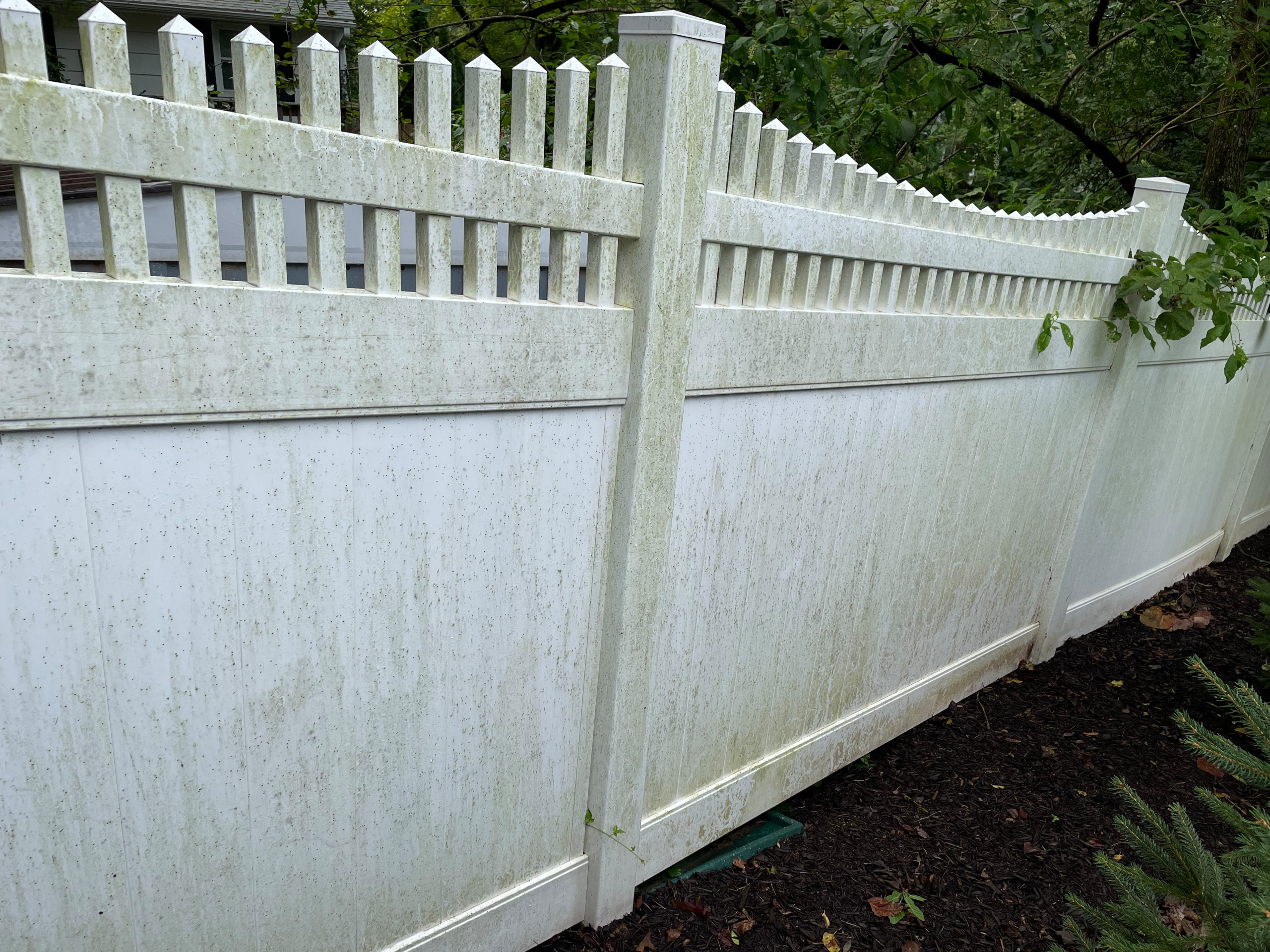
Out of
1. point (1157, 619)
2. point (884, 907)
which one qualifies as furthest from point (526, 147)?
point (1157, 619)

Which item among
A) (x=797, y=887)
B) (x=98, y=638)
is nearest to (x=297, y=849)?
(x=98, y=638)

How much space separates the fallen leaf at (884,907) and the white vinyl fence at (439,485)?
1.61 ft

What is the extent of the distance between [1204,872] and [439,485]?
5.89 feet

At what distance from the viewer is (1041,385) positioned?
4027mm

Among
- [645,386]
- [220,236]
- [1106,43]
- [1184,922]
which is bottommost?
[1184,922]

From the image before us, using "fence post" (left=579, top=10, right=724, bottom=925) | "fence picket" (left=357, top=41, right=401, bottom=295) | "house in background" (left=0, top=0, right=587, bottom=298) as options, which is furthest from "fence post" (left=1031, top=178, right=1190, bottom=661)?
"fence picket" (left=357, top=41, right=401, bottom=295)

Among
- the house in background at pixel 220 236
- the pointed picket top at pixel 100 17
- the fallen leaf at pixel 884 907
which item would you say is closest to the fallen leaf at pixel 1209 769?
the fallen leaf at pixel 884 907

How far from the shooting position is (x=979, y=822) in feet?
11.8

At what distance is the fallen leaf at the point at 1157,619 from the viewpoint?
224 inches

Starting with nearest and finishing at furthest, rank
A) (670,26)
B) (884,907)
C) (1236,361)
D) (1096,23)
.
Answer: (670,26), (884,907), (1236,361), (1096,23)

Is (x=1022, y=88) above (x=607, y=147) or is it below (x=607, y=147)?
above

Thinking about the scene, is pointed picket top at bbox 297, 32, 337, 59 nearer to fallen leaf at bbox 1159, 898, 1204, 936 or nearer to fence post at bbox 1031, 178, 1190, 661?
fallen leaf at bbox 1159, 898, 1204, 936

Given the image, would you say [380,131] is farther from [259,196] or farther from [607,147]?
[607,147]

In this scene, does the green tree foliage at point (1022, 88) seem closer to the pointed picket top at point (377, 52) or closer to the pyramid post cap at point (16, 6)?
the pointed picket top at point (377, 52)
